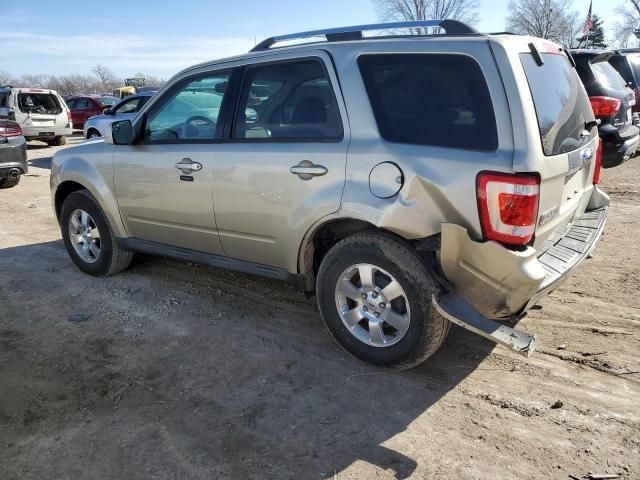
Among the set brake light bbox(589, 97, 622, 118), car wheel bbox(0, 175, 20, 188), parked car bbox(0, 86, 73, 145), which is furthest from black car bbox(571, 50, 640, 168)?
parked car bbox(0, 86, 73, 145)

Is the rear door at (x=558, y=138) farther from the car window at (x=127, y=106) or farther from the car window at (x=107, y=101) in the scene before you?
the car window at (x=107, y=101)

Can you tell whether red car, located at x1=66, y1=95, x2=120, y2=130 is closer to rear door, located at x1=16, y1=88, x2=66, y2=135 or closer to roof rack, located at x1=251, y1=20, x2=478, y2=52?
rear door, located at x1=16, y1=88, x2=66, y2=135

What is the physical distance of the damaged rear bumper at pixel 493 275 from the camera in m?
2.60

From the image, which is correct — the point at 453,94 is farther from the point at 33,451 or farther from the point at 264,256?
the point at 33,451

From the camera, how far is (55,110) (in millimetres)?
15711

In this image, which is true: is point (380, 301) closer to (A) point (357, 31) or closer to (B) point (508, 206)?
(B) point (508, 206)

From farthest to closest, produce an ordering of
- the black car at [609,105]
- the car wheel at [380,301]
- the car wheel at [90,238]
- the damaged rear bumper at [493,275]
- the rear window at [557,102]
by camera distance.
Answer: the black car at [609,105]
the car wheel at [90,238]
the car wheel at [380,301]
the rear window at [557,102]
the damaged rear bumper at [493,275]

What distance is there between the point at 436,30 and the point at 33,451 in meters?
3.23

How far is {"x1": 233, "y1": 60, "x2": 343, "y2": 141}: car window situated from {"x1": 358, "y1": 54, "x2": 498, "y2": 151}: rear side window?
0.31 metres

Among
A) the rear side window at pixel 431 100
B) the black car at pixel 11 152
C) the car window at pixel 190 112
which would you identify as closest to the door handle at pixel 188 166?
the car window at pixel 190 112

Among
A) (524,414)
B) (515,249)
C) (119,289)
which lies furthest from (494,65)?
(119,289)

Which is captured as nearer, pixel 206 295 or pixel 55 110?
pixel 206 295

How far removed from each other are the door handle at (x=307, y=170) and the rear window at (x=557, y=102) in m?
1.23

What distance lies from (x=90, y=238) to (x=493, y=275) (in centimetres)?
376
